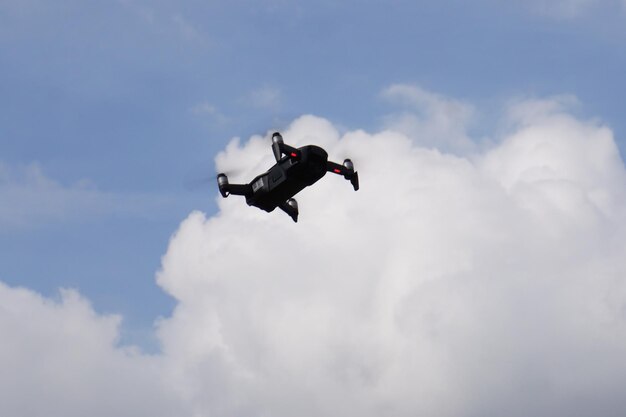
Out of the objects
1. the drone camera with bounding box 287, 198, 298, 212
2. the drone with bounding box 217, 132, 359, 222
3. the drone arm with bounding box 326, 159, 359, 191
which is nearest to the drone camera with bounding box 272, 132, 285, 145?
the drone with bounding box 217, 132, 359, 222

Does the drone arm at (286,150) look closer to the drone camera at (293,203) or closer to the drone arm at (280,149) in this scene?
the drone arm at (280,149)

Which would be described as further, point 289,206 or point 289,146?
point 289,206

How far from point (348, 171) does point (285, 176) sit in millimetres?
6141

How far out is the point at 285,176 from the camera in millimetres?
103562

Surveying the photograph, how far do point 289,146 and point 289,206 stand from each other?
918cm

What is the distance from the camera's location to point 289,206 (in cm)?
11056

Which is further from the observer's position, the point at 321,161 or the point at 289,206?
the point at 289,206

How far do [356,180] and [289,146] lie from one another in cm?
763

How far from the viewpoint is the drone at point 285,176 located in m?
102

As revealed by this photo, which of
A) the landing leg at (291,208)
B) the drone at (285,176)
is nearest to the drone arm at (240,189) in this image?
the drone at (285,176)

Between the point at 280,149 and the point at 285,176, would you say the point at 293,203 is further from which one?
the point at 280,149

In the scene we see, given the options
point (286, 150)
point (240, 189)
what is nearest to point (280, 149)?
point (286, 150)

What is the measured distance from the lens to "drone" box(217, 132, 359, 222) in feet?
336

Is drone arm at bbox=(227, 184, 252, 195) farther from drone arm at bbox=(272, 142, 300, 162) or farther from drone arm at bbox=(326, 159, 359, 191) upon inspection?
drone arm at bbox=(326, 159, 359, 191)
